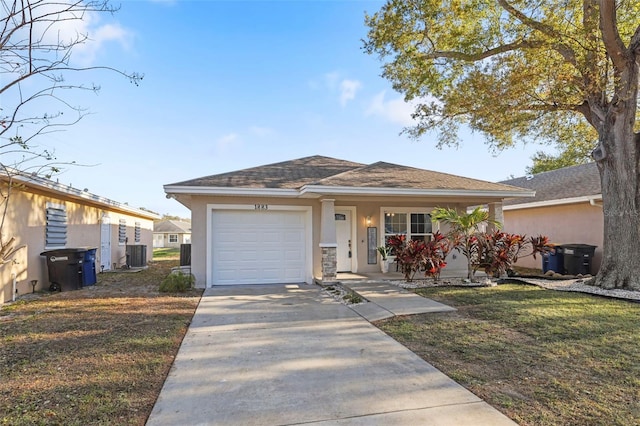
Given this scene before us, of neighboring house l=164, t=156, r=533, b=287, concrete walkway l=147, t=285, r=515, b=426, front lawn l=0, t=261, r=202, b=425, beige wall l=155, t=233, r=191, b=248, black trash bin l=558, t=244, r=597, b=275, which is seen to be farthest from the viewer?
beige wall l=155, t=233, r=191, b=248

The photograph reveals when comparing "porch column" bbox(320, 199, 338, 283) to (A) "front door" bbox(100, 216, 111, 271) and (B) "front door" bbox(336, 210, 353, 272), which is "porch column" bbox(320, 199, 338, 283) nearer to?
(B) "front door" bbox(336, 210, 353, 272)

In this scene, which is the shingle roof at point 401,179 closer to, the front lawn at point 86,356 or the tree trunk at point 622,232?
the tree trunk at point 622,232

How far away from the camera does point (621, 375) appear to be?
3979 mm

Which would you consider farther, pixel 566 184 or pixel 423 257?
pixel 566 184

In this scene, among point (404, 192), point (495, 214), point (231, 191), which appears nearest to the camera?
point (231, 191)

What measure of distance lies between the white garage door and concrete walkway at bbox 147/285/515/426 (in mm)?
3679

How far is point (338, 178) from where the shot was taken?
1021cm

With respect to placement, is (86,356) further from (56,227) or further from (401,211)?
(401,211)

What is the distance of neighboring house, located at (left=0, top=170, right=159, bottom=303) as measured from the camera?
27.7ft


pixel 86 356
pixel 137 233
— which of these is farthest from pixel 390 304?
pixel 137 233

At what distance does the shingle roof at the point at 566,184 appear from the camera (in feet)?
42.7

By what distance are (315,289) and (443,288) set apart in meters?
3.22

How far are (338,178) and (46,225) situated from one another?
812cm

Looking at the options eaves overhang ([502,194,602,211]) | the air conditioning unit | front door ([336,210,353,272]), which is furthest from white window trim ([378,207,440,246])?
the air conditioning unit
